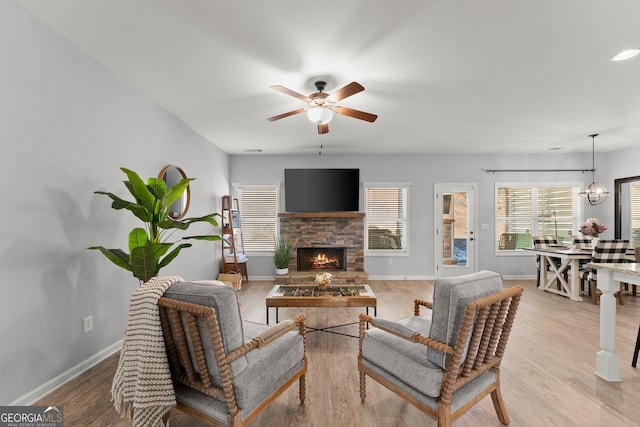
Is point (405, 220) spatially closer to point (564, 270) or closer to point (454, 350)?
point (564, 270)

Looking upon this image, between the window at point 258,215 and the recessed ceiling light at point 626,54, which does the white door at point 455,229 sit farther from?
the recessed ceiling light at point 626,54

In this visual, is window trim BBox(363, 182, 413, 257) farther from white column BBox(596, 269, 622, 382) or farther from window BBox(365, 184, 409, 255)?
white column BBox(596, 269, 622, 382)

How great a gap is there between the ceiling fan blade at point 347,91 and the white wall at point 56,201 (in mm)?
2064

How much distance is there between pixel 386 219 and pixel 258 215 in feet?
8.90

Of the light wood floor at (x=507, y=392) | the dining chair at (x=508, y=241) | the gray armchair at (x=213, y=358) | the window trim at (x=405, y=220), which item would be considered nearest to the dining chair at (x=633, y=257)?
the light wood floor at (x=507, y=392)

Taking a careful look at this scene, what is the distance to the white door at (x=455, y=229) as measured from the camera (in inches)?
243

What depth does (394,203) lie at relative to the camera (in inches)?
245

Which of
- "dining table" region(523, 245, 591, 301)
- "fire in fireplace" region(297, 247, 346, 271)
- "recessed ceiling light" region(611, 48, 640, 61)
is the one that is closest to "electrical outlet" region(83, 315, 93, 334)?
"fire in fireplace" region(297, 247, 346, 271)

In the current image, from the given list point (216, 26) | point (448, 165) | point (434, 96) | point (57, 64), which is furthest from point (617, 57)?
point (57, 64)

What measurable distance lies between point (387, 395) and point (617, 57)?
331 centimetres

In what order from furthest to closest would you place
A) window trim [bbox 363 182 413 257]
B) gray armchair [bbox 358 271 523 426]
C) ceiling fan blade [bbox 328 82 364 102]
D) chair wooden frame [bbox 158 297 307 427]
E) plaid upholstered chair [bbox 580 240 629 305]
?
window trim [bbox 363 182 413 257] < plaid upholstered chair [bbox 580 240 629 305] < ceiling fan blade [bbox 328 82 364 102] < gray armchair [bbox 358 271 523 426] < chair wooden frame [bbox 158 297 307 427]

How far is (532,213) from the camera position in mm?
6242

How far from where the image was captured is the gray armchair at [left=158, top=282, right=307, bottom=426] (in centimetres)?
140

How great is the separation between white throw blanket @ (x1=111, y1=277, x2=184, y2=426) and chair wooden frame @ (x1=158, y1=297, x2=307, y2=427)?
0.18ft
